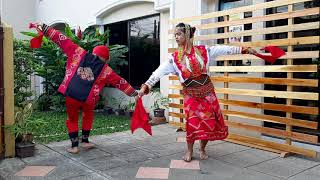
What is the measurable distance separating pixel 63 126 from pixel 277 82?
4244mm

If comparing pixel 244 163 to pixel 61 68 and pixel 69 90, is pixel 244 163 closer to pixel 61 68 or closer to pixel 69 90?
pixel 69 90

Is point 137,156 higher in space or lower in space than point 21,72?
lower

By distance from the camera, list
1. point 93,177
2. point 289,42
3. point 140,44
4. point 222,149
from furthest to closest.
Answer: point 140,44 → point 222,149 → point 289,42 → point 93,177

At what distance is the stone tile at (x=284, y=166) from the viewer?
4.11 meters

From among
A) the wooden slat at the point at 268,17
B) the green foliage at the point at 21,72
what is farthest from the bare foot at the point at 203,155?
the green foliage at the point at 21,72

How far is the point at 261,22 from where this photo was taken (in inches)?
211

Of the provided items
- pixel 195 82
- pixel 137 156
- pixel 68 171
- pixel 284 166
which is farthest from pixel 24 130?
pixel 284 166

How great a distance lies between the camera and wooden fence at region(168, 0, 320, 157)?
4.51 meters

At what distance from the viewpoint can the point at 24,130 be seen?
473 cm

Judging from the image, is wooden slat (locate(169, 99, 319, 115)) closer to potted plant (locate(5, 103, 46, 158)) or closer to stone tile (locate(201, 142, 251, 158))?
stone tile (locate(201, 142, 251, 158))

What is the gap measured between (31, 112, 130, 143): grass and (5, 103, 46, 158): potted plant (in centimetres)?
44

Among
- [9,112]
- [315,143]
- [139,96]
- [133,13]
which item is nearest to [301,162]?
[315,143]

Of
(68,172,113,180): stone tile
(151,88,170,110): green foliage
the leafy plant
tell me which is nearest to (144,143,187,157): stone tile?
(68,172,113,180): stone tile

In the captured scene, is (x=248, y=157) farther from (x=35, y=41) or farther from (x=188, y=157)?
(x=35, y=41)
